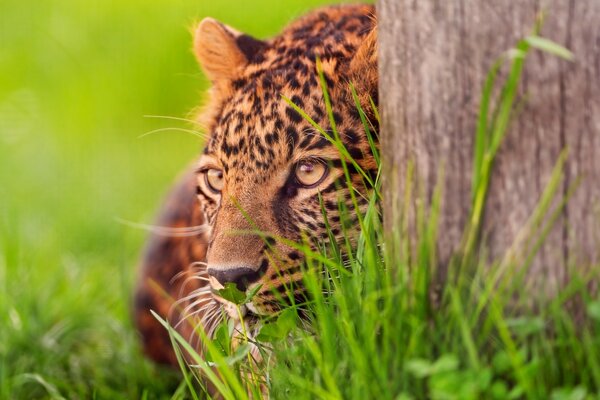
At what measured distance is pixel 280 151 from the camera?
3.64 meters

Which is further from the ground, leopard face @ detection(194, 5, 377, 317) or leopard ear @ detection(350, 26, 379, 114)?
leopard ear @ detection(350, 26, 379, 114)

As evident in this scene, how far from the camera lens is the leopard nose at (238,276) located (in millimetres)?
3469

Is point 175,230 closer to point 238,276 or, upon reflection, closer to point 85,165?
point 238,276

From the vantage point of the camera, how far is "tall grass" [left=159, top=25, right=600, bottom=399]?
8.98ft

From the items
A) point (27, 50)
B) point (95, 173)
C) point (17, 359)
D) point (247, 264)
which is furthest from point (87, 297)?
point (27, 50)

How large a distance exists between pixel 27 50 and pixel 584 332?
32.0 ft

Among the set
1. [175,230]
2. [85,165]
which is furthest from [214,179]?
[85,165]

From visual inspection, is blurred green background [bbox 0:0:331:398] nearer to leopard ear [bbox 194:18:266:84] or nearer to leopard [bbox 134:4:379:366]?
leopard ear [bbox 194:18:266:84]

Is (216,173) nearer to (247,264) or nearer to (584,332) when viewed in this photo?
(247,264)

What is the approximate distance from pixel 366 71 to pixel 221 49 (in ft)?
2.54

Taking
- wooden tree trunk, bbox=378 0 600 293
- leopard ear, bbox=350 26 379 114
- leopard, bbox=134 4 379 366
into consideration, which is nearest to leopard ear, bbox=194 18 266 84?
leopard, bbox=134 4 379 366

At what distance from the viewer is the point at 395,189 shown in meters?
3.10

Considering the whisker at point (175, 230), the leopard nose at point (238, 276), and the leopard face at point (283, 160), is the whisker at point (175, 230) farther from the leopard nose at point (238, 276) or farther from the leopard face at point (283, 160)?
the leopard nose at point (238, 276)

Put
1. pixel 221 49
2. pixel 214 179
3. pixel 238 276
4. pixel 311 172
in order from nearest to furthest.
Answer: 1. pixel 238 276
2. pixel 311 172
3. pixel 214 179
4. pixel 221 49
